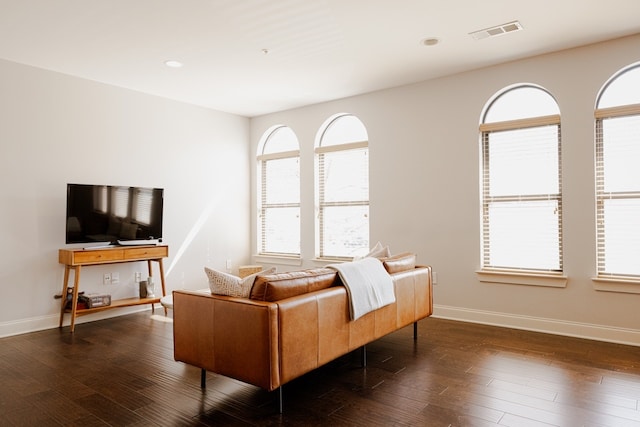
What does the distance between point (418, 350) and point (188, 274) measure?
3488 millimetres

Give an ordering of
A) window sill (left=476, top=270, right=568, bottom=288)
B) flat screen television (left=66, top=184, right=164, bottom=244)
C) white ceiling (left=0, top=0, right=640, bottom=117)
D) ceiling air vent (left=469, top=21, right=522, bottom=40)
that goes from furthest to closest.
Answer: flat screen television (left=66, top=184, right=164, bottom=244)
window sill (left=476, top=270, right=568, bottom=288)
ceiling air vent (left=469, top=21, right=522, bottom=40)
white ceiling (left=0, top=0, right=640, bottom=117)

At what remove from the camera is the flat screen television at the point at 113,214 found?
14.8 ft

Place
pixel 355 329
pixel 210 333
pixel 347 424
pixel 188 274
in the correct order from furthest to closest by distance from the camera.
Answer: pixel 188 274 < pixel 355 329 < pixel 210 333 < pixel 347 424

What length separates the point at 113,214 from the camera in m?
4.80

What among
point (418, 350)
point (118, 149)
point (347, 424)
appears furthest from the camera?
point (118, 149)

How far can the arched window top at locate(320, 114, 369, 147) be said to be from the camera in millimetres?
5723

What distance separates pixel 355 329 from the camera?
3.01 meters

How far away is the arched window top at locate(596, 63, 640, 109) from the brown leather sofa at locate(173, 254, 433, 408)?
305 cm

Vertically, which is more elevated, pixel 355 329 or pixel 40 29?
pixel 40 29

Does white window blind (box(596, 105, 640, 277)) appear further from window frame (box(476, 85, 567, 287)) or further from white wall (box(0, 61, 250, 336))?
white wall (box(0, 61, 250, 336))

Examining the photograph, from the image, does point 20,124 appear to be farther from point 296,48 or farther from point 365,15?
point 365,15

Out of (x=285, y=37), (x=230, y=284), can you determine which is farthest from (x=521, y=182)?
(x=230, y=284)

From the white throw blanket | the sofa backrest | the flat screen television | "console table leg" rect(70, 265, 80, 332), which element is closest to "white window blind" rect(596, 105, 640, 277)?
the white throw blanket

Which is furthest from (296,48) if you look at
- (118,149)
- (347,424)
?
(347,424)
